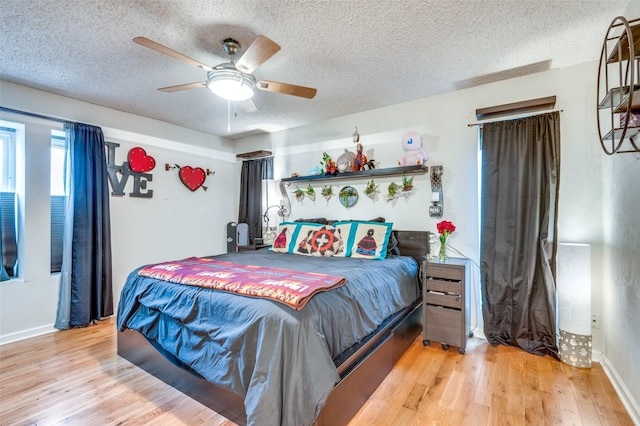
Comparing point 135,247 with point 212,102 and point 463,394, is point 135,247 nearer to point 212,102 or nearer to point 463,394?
point 212,102

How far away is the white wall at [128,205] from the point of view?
300 centimetres

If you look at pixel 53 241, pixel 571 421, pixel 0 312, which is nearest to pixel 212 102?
pixel 53 241

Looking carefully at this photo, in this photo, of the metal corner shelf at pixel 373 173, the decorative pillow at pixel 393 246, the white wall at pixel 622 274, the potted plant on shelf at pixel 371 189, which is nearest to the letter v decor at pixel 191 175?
the metal corner shelf at pixel 373 173

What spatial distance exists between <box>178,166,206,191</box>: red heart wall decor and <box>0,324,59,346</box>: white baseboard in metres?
2.20

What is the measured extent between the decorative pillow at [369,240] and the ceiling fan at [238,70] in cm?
151

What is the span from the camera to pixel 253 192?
4.70m

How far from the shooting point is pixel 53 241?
3281 millimetres

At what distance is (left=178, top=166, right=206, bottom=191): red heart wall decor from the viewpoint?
431 centimetres

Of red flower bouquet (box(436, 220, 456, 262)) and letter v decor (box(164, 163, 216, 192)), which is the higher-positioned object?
letter v decor (box(164, 163, 216, 192))

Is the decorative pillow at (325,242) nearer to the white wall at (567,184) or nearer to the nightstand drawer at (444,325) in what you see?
the white wall at (567,184)

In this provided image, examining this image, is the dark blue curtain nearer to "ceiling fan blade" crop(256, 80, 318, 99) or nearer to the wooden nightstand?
"ceiling fan blade" crop(256, 80, 318, 99)

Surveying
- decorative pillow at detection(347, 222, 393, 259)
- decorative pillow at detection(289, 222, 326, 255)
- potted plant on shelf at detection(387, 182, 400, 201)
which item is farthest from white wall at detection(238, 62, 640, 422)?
decorative pillow at detection(289, 222, 326, 255)

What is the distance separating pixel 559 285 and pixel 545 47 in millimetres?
1883

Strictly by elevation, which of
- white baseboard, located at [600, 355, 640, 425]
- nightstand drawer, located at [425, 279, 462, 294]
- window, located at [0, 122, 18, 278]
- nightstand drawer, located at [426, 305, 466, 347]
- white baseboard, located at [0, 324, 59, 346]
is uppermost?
window, located at [0, 122, 18, 278]
